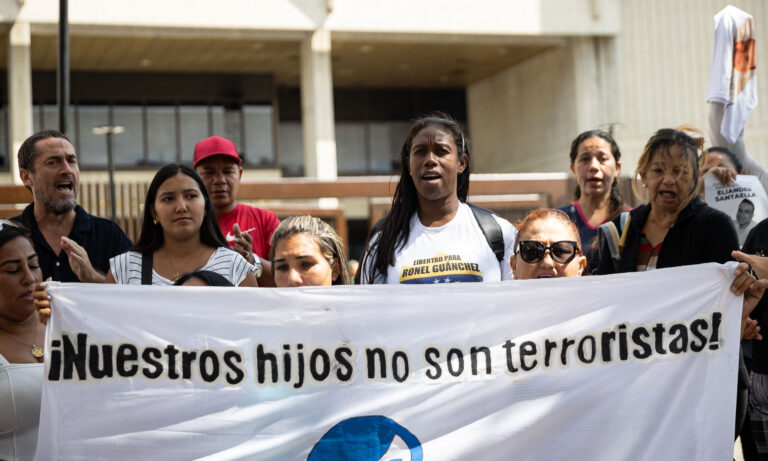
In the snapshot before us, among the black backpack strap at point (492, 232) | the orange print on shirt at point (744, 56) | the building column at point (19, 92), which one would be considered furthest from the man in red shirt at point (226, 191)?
the building column at point (19, 92)

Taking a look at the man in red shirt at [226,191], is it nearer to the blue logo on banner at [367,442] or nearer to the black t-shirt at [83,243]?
the black t-shirt at [83,243]

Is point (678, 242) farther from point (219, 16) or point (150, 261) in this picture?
point (219, 16)

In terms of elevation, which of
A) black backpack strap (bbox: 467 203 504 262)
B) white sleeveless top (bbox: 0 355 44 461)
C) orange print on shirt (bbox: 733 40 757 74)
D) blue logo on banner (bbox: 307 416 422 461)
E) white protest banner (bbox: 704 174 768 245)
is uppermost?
orange print on shirt (bbox: 733 40 757 74)

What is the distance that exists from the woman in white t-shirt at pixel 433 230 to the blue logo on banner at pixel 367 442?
0.88m

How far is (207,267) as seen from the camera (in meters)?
4.59

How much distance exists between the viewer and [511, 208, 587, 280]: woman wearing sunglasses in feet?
13.7

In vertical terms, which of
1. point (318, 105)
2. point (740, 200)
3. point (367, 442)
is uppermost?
point (318, 105)

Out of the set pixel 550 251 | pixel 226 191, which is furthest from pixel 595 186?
pixel 226 191

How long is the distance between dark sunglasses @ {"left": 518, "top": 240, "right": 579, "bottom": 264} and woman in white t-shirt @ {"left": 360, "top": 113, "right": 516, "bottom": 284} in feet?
1.00

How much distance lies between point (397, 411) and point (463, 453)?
296mm

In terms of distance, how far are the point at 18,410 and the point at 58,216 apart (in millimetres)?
1708

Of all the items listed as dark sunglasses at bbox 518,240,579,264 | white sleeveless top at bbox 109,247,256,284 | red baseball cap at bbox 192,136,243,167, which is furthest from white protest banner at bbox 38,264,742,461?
red baseball cap at bbox 192,136,243,167

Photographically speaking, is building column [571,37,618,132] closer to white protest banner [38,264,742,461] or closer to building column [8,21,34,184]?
building column [8,21,34,184]

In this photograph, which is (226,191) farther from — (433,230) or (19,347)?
(19,347)
